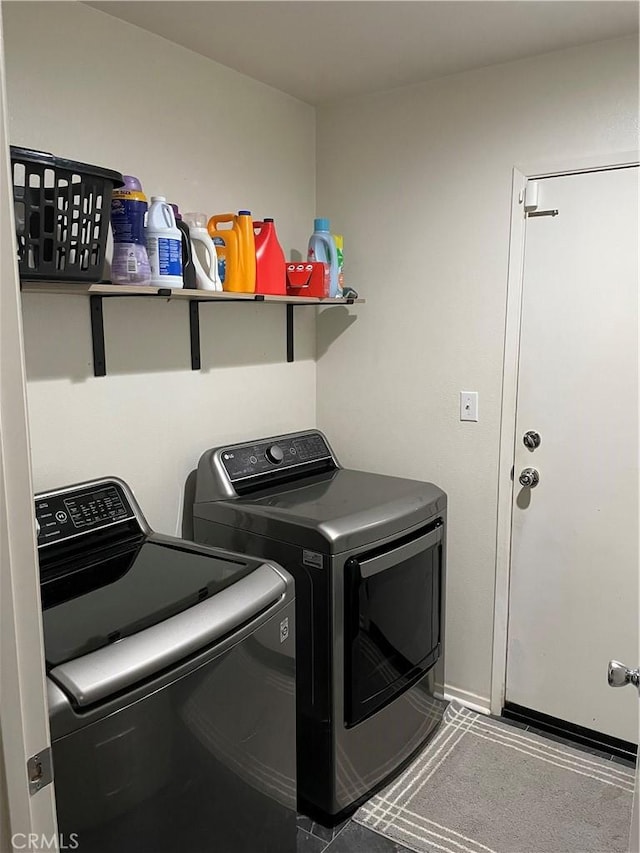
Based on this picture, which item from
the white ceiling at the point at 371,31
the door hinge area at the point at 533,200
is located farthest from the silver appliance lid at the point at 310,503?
the white ceiling at the point at 371,31

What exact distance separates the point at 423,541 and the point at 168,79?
1672 millimetres

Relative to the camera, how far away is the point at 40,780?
0.85 metres

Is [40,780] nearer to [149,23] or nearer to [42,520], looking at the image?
[42,520]

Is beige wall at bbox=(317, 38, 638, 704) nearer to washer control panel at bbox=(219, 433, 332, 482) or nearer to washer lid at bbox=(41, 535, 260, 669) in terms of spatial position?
washer control panel at bbox=(219, 433, 332, 482)

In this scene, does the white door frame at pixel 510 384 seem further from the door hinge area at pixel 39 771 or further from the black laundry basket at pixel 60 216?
the door hinge area at pixel 39 771

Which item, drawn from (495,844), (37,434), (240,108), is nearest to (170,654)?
(37,434)

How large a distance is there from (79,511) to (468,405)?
4.67ft

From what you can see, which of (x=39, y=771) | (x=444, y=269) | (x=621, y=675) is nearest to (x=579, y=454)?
(x=444, y=269)

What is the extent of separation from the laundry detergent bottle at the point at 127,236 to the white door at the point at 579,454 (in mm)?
1303

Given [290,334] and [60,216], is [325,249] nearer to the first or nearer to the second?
[290,334]

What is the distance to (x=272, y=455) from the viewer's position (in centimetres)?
245

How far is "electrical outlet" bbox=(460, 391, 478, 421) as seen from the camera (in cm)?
252

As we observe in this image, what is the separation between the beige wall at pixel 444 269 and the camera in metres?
2.29

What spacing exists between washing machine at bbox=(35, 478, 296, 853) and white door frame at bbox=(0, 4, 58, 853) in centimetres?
28
